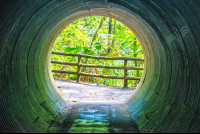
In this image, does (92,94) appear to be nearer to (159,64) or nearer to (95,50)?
(159,64)

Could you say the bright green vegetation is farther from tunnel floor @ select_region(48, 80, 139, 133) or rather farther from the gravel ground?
tunnel floor @ select_region(48, 80, 139, 133)

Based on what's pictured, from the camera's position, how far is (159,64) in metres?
4.68

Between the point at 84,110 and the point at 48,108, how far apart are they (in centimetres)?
96

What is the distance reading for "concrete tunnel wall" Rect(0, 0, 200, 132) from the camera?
9.37 ft

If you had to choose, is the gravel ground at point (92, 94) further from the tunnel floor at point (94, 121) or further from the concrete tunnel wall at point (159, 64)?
the concrete tunnel wall at point (159, 64)

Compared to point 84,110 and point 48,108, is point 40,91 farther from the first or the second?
point 84,110

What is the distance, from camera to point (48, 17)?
4.40 meters

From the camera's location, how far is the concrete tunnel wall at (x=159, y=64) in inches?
112

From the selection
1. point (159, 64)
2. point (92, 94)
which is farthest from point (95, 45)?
point (159, 64)

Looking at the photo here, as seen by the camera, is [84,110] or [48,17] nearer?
[48,17]

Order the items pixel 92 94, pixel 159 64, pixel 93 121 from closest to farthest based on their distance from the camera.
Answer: pixel 93 121 < pixel 159 64 < pixel 92 94

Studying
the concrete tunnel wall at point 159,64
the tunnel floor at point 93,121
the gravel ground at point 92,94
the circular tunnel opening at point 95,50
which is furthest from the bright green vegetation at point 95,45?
the concrete tunnel wall at point 159,64

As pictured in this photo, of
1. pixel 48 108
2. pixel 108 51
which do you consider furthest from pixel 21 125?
pixel 108 51

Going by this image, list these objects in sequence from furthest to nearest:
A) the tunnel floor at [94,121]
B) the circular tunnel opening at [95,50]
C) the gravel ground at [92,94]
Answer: the circular tunnel opening at [95,50] < the gravel ground at [92,94] < the tunnel floor at [94,121]
